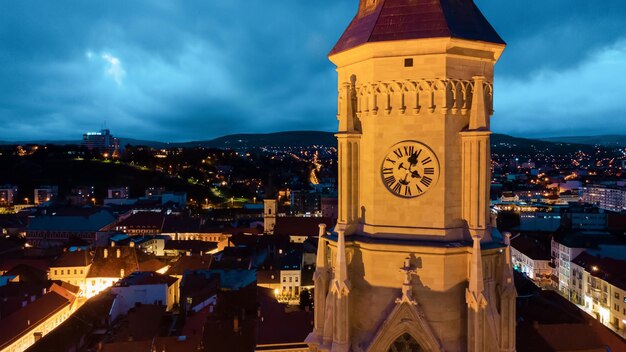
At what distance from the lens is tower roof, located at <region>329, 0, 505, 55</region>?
8.39m

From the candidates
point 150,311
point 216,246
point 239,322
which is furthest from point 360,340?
point 216,246

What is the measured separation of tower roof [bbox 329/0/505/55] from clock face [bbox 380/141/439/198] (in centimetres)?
180

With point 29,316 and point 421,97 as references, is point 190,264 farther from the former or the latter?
point 421,97

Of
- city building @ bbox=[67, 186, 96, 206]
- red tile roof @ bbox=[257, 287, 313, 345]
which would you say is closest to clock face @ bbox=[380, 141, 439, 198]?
red tile roof @ bbox=[257, 287, 313, 345]

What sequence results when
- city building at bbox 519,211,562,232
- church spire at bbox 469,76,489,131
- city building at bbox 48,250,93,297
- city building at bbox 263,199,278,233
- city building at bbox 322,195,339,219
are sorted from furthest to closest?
city building at bbox 322,195,339,219 → city building at bbox 519,211,562,232 → city building at bbox 263,199,278,233 → city building at bbox 48,250,93,297 → church spire at bbox 469,76,489,131

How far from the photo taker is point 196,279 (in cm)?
4481

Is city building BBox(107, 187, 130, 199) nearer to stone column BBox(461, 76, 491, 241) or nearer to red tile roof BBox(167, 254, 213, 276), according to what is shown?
red tile roof BBox(167, 254, 213, 276)

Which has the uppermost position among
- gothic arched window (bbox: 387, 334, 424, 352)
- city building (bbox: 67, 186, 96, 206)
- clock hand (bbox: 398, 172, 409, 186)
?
clock hand (bbox: 398, 172, 409, 186)

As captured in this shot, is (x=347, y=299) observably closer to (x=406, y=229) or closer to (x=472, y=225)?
(x=406, y=229)

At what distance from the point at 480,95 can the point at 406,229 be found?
2.49 metres

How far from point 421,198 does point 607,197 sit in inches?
5491

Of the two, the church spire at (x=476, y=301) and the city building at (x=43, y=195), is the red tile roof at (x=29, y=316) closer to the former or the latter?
the church spire at (x=476, y=301)

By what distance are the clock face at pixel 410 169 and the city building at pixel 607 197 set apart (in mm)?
132190

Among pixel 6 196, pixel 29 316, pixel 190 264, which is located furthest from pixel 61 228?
pixel 6 196
